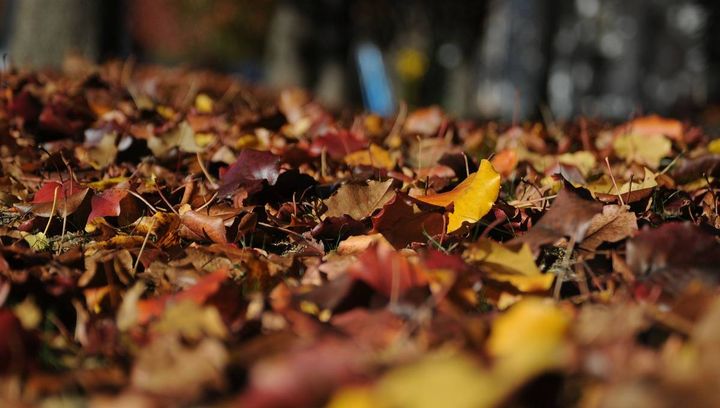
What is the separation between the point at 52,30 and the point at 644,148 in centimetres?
582

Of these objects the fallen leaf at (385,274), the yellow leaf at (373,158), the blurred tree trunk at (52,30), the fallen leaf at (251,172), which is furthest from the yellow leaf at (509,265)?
the blurred tree trunk at (52,30)

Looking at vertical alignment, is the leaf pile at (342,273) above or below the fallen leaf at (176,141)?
above

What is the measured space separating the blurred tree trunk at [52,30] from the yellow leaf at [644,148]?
547 centimetres

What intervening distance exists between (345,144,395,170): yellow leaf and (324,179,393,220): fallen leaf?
1.62ft

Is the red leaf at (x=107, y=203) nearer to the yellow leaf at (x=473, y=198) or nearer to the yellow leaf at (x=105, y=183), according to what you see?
the yellow leaf at (x=105, y=183)

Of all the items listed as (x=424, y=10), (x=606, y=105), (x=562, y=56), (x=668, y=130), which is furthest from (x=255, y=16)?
(x=668, y=130)

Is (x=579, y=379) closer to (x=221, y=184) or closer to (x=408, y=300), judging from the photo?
(x=408, y=300)

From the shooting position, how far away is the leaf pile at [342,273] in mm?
850

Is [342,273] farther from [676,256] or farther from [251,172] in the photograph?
[251,172]

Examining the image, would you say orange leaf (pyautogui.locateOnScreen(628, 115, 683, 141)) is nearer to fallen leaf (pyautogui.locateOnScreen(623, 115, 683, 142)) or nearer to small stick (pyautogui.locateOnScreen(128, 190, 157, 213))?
fallen leaf (pyautogui.locateOnScreen(623, 115, 683, 142))

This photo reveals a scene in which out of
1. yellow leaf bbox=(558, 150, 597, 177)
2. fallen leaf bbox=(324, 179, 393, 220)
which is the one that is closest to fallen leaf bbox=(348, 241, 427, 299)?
fallen leaf bbox=(324, 179, 393, 220)

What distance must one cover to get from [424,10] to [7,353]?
Answer: 2919 cm

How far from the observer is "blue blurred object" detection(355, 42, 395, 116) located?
1887cm

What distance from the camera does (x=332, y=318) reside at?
1.17m
